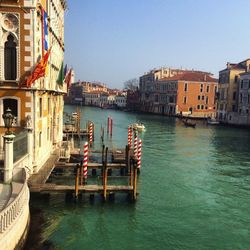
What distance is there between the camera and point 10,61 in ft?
55.9

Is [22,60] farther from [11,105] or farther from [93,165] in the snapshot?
[93,165]

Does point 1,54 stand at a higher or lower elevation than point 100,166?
higher

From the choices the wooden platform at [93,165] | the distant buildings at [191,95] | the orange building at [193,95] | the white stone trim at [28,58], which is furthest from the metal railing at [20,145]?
the orange building at [193,95]

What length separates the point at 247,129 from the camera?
6019 cm

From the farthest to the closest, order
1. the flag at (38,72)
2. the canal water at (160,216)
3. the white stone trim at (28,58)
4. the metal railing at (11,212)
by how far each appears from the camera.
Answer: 1. the white stone trim at (28,58)
2. the flag at (38,72)
3. the canal water at (160,216)
4. the metal railing at (11,212)

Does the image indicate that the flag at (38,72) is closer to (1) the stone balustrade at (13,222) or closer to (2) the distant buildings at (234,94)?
(1) the stone balustrade at (13,222)

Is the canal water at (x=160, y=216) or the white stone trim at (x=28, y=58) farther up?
the white stone trim at (x=28, y=58)

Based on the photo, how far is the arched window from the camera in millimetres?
16875

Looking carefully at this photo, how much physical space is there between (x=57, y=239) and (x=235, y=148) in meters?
28.1

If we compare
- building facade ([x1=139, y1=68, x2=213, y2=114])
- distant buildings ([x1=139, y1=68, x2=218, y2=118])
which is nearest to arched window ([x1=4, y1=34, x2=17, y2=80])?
distant buildings ([x1=139, y1=68, x2=218, y2=118])

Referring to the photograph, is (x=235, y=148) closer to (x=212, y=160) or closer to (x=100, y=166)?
(x=212, y=160)

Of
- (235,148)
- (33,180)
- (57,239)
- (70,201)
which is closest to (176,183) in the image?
(70,201)

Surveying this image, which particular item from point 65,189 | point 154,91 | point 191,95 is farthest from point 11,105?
point 154,91

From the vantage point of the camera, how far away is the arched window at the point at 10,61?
55.4 feet
